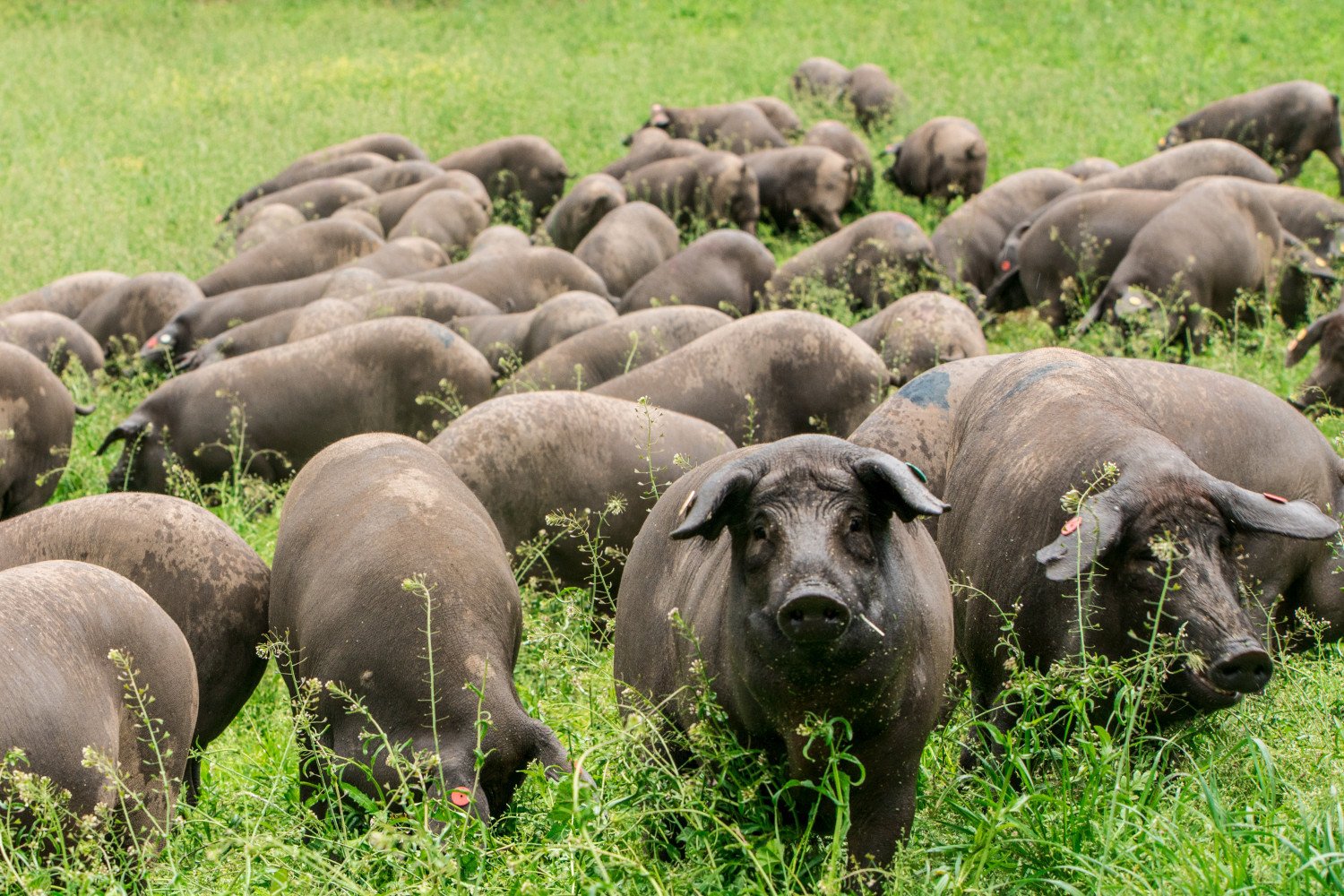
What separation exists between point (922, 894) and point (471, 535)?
236 cm

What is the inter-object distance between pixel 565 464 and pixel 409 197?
31.4 feet

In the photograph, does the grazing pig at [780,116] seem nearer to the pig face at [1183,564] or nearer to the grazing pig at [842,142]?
the grazing pig at [842,142]

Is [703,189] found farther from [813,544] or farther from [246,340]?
[813,544]

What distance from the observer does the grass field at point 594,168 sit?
3.78 meters

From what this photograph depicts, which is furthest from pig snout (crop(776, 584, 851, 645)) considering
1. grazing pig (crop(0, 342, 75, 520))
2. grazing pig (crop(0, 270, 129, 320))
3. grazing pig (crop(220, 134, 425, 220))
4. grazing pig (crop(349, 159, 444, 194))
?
grazing pig (crop(220, 134, 425, 220))

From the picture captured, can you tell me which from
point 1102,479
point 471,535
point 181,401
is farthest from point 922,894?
point 181,401

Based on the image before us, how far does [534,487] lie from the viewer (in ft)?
23.1

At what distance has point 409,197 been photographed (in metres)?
16.0

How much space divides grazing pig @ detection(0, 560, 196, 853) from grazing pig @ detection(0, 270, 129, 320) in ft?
28.6

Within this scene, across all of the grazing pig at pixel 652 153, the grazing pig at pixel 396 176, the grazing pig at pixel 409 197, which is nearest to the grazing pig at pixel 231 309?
the grazing pig at pixel 409 197

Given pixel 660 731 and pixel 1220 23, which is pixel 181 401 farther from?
pixel 1220 23

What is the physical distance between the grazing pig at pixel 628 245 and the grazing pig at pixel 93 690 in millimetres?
7852

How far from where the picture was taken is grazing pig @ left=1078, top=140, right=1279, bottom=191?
13047 mm

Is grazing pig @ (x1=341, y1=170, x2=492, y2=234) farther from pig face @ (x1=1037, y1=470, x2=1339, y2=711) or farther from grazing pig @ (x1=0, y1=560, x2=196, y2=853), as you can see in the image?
pig face @ (x1=1037, y1=470, x2=1339, y2=711)
